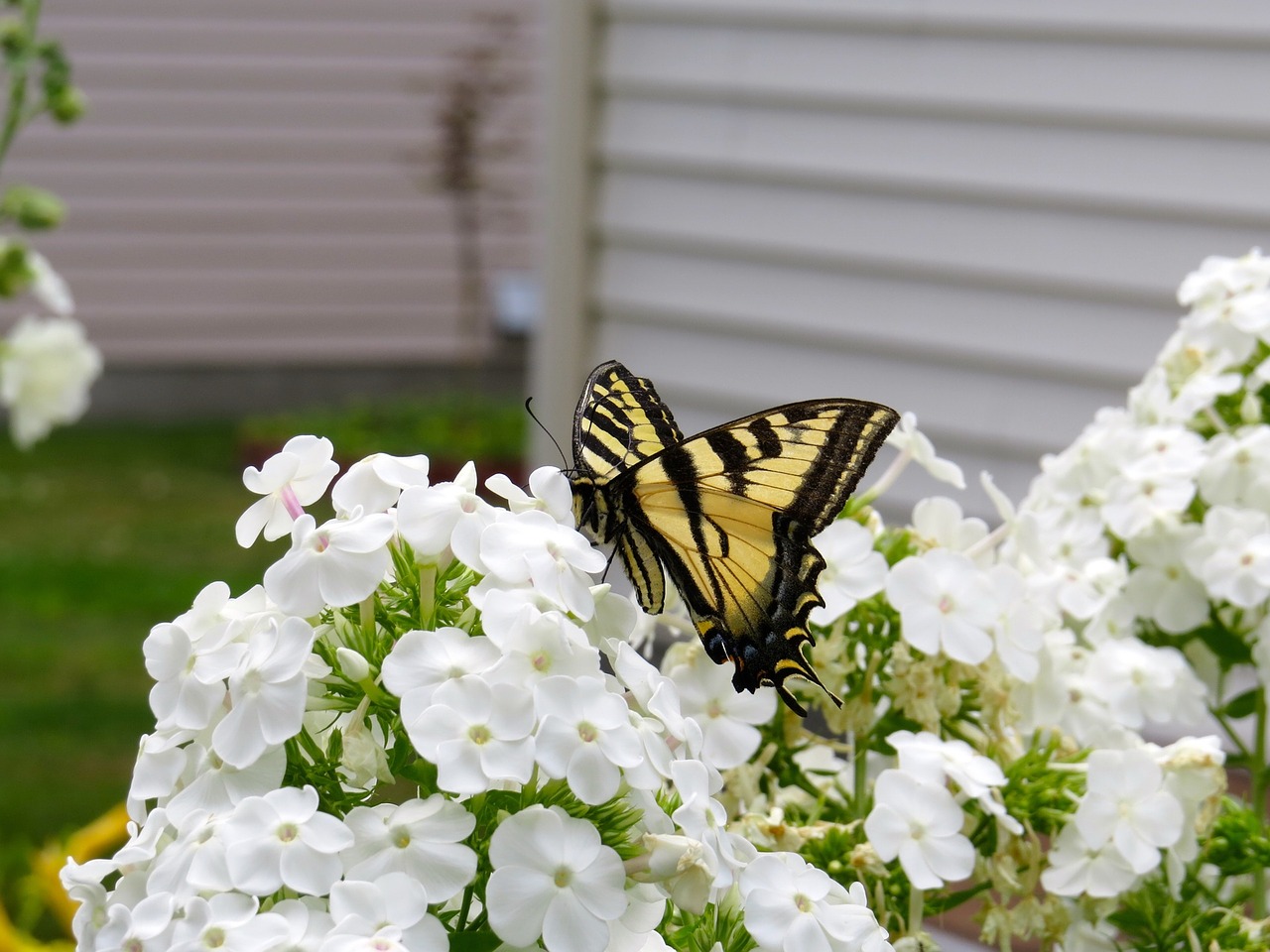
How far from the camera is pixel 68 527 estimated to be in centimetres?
750

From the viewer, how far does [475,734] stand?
30.7 inches

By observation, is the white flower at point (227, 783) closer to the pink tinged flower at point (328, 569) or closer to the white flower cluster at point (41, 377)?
the pink tinged flower at point (328, 569)

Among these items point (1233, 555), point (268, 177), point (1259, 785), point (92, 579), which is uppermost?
point (1233, 555)

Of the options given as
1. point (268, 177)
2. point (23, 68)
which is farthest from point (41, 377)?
point (268, 177)

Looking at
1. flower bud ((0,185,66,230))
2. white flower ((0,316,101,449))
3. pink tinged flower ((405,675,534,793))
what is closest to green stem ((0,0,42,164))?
flower bud ((0,185,66,230))

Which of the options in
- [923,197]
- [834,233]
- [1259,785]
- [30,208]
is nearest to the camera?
[1259,785]

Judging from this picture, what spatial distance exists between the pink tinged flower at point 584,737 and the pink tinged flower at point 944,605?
0.36m

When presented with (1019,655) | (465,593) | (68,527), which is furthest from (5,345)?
(68,527)

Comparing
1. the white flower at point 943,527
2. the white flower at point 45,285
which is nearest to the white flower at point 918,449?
the white flower at point 943,527

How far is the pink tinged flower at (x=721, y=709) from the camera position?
1063 millimetres

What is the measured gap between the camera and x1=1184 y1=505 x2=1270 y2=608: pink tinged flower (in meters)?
1.28

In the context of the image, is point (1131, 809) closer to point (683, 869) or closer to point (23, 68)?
point (683, 869)

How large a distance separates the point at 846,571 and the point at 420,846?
454 mm

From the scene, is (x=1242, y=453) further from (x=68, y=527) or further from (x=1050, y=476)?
(x=68, y=527)
